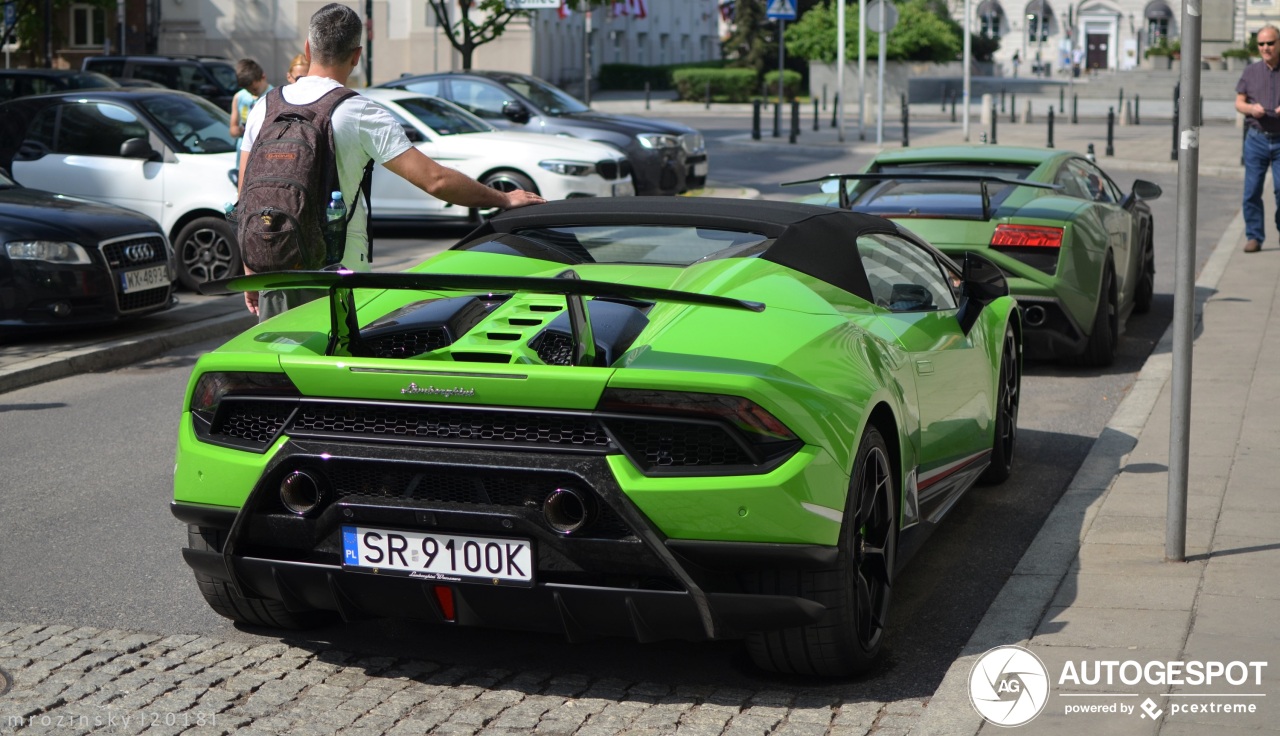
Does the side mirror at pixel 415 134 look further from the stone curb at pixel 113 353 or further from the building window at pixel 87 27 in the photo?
the building window at pixel 87 27

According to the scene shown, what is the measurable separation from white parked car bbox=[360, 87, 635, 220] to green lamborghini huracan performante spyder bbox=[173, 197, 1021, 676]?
1147 cm

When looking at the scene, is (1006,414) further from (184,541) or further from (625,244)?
(184,541)

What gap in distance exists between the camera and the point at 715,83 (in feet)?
193

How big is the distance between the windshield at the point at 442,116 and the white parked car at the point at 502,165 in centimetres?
2

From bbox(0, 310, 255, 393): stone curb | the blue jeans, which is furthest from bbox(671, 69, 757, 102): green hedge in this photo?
bbox(0, 310, 255, 393): stone curb

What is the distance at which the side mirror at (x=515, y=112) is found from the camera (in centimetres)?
1839

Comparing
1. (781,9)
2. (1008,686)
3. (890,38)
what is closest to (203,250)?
(1008,686)

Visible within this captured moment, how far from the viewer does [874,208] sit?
9305mm

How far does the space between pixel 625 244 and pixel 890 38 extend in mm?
50090

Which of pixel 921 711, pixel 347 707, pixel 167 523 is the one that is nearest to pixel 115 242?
pixel 167 523

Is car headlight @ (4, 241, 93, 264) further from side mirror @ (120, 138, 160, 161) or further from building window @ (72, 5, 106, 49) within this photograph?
building window @ (72, 5, 106, 49)

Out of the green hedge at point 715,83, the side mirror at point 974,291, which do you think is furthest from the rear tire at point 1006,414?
the green hedge at point 715,83

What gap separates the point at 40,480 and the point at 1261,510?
5.13 meters

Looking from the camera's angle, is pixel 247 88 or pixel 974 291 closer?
pixel 974 291
